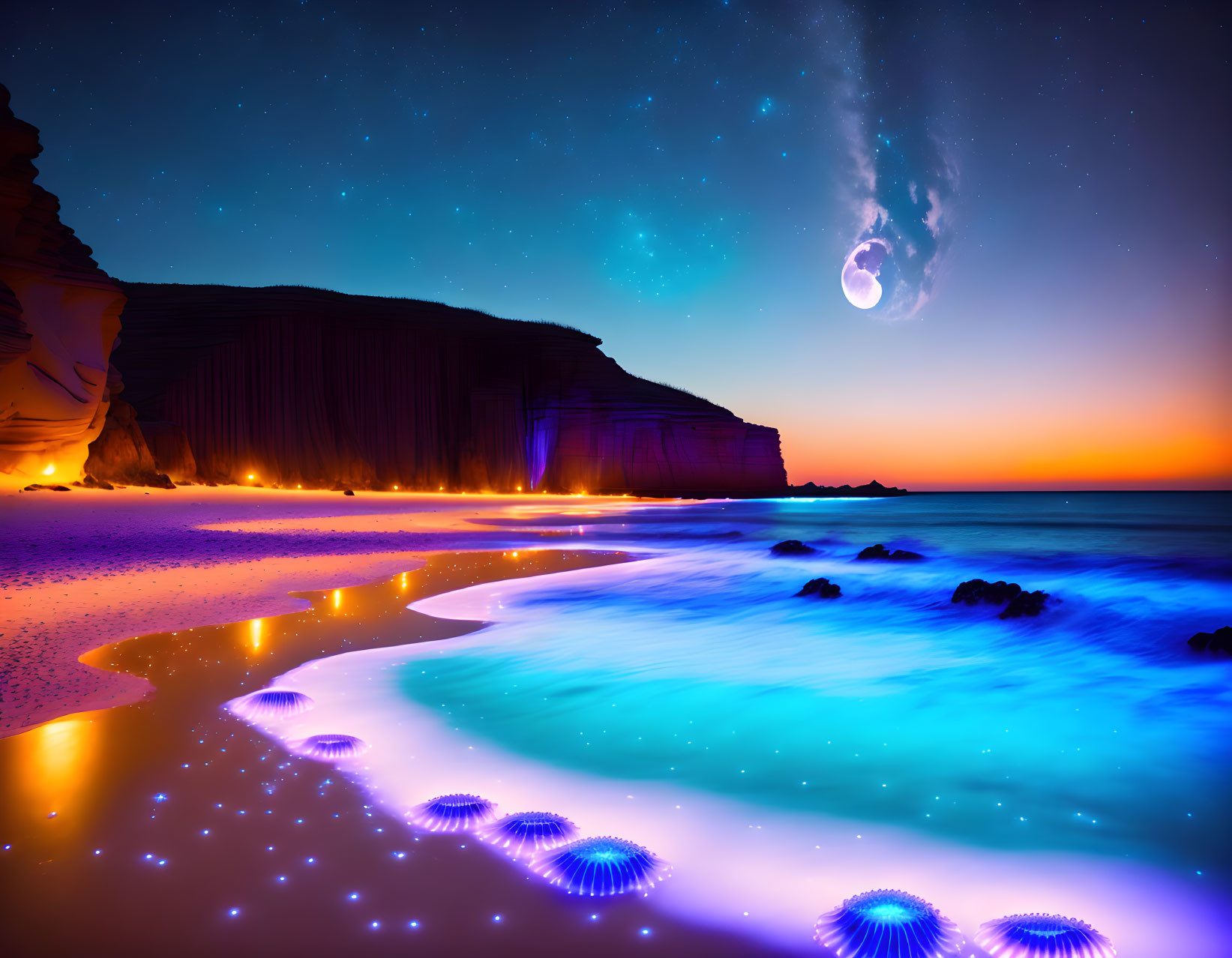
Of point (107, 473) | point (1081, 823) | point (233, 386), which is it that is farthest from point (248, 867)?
point (233, 386)

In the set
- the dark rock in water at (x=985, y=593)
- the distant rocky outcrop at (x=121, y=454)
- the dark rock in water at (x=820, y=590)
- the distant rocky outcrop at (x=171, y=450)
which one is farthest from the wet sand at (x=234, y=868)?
the distant rocky outcrop at (x=171, y=450)

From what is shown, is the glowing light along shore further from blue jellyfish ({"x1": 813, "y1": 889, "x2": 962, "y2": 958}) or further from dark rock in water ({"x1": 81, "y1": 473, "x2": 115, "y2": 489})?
dark rock in water ({"x1": 81, "y1": 473, "x2": 115, "y2": 489})

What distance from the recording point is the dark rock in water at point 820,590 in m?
7.12

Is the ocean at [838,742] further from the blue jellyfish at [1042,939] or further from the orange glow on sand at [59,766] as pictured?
the orange glow on sand at [59,766]

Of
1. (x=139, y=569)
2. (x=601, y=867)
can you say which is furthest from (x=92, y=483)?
(x=601, y=867)

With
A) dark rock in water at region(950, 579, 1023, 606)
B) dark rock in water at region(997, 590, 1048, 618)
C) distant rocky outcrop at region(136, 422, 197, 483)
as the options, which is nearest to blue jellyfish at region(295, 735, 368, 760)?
dark rock in water at region(997, 590, 1048, 618)

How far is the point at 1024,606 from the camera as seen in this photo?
6.01 m

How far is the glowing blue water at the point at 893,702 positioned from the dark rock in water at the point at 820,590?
0.56 ft

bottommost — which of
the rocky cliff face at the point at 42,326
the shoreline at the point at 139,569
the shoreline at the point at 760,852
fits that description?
the shoreline at the point at 760,852

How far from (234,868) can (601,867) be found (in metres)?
1.00

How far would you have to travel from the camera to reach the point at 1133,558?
10.7 meters

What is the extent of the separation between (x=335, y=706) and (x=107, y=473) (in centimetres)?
2334

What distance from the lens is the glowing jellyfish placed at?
9.95ft

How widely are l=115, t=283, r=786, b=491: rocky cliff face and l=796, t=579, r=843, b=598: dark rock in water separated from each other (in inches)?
1536
